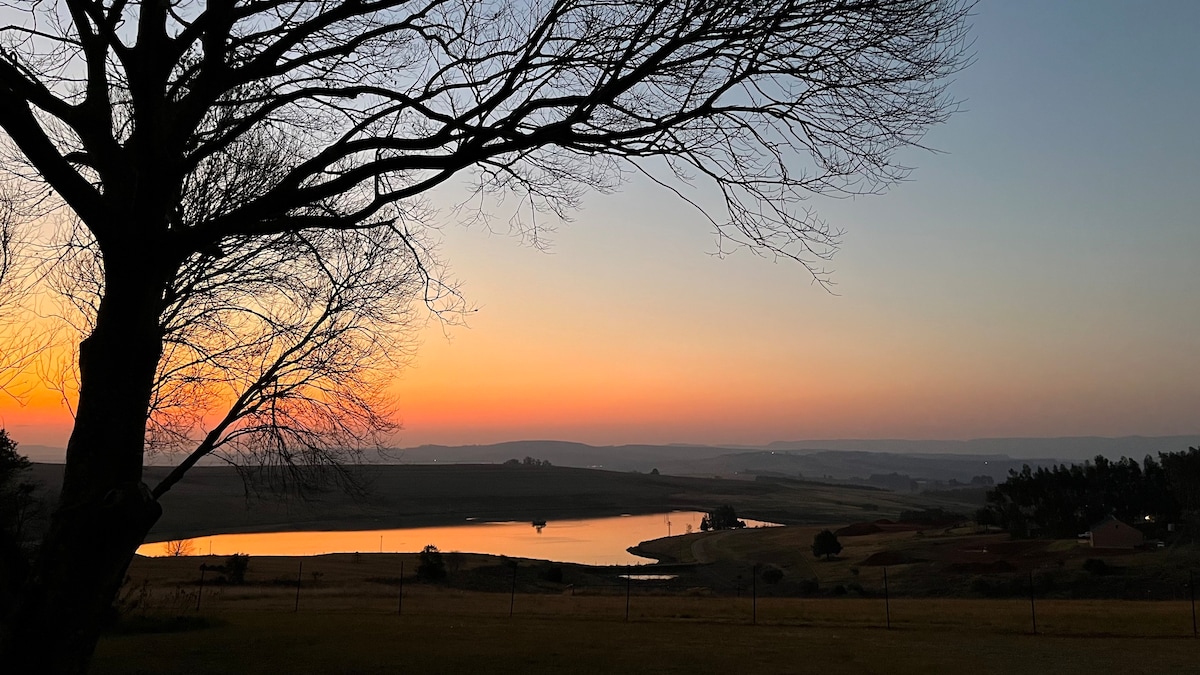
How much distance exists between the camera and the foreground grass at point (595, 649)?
1317 centimetres

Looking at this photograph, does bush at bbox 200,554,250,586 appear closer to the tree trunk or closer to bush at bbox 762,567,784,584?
bush at bbox 762,567,784,584

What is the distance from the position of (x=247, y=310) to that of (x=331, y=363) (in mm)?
1107

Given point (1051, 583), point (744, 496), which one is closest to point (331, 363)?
point (1051, 583)

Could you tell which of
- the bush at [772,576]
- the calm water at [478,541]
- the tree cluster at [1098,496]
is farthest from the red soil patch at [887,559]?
the tree cluster at [1098,496]

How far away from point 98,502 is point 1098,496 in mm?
86061

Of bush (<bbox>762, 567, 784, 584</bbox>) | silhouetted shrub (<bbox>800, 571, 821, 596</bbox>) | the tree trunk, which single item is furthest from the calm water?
the tree trunk

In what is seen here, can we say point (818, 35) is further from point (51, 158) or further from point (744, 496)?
point (744, 496)

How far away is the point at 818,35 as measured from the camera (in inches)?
255

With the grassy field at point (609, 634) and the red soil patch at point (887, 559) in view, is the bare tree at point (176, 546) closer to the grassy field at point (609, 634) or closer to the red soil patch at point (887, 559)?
the grassy field at point (609, 634)

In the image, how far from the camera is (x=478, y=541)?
7962 centimetres

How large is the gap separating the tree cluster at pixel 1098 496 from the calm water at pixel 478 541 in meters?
34.6

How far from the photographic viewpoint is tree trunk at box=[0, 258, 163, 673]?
509cm

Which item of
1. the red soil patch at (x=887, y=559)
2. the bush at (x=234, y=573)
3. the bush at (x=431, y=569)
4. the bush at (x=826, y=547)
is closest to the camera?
the bush at (x=234, y=573)

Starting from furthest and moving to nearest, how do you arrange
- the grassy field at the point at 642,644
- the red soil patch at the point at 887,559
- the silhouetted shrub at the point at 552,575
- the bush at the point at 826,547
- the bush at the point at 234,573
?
1. the bush at the point at 826,547
2. the red soil patch at the point at 887,559
3. the silhouetted shrub at the point at 552,575
4. the bush at the point at 234,573
5. the grassy field at the point at 642,644
